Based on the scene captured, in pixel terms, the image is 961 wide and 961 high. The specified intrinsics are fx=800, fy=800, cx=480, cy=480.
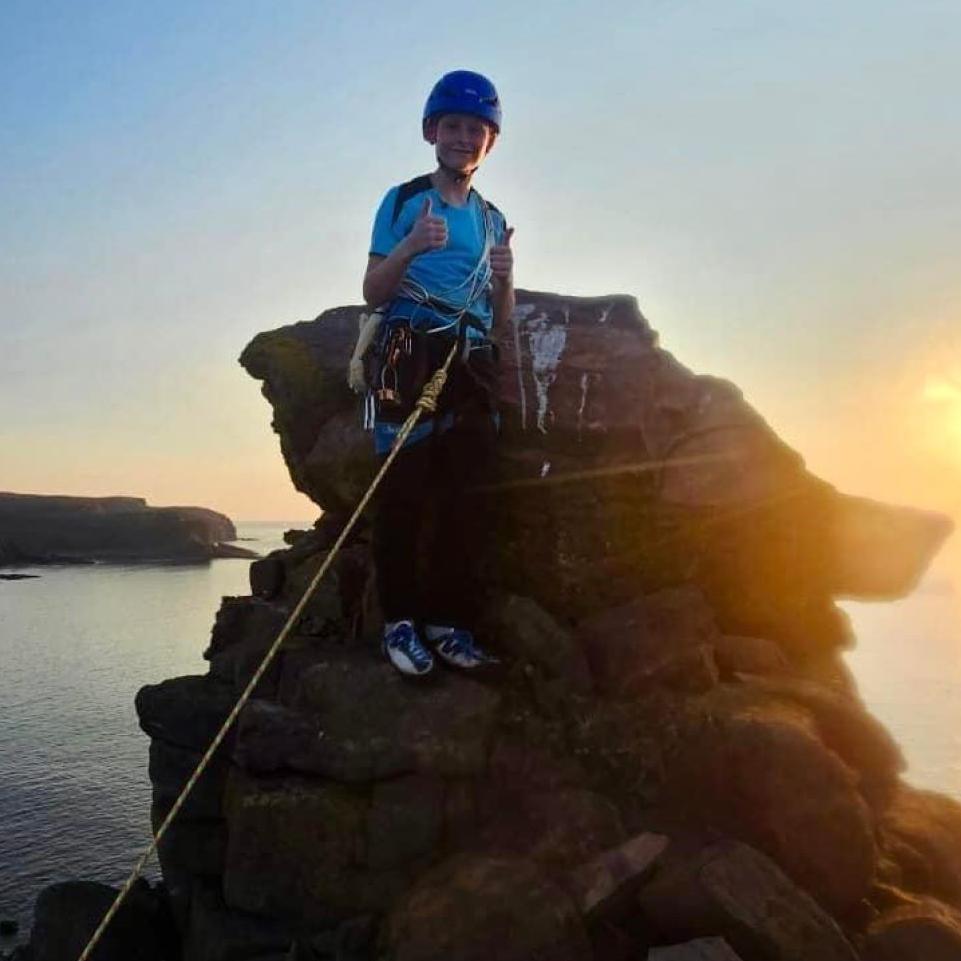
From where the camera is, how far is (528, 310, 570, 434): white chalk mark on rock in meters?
8.45

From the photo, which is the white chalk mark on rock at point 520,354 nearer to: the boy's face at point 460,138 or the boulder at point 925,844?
the boy's face at point 460,138

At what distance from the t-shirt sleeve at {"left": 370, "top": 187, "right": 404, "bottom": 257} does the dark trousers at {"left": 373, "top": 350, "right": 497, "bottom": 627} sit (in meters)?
1.16

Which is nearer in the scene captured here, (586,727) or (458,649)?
(586,727)

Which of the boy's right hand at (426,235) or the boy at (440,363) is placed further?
the boy at (440,363)

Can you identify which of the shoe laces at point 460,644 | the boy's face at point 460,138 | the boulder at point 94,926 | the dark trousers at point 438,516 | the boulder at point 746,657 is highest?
the boy's face at point 460,138

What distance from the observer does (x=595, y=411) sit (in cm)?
841

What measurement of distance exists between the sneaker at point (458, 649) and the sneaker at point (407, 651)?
206mm

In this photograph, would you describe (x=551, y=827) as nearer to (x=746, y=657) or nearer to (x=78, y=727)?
(x=746, y=657)

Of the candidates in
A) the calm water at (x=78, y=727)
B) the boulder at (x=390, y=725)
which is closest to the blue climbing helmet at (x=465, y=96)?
the boulder at (x=390, y=725)

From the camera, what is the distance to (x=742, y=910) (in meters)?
5.33

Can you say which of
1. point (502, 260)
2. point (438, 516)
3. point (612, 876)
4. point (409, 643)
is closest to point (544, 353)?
point (502, 260)

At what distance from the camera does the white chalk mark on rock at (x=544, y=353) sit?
8453 mm

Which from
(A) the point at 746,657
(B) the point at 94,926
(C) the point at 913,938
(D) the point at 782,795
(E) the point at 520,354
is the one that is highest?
(E) the point at 520,354

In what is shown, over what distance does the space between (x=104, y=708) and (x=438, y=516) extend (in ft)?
139
